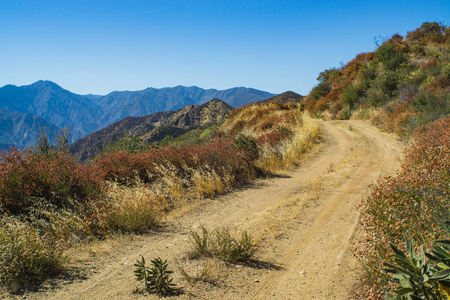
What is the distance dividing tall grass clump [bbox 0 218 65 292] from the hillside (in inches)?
Result: 475

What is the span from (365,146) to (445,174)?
345 inches

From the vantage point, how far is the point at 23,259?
13.5 feet

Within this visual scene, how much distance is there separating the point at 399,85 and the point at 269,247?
18002 millimetres

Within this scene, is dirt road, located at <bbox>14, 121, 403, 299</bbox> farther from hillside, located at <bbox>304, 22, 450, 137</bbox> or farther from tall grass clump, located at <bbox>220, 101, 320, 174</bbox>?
hillside, located at <bbox>304, 22, 450, 137</bbox>

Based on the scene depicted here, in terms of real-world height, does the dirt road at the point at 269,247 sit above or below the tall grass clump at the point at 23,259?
below

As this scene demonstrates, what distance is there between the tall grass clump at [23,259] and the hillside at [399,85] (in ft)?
39.6

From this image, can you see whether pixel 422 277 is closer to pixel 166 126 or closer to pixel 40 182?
pixel 40 182

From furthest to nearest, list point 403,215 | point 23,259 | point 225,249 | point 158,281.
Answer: point 225,249 < point 23,259 < point 158,281 < point 403,215

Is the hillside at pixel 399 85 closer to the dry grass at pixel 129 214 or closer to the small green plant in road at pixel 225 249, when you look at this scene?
the small green plant in road at pixel 225 249

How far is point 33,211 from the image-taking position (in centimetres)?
582

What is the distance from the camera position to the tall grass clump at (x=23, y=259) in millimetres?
3945

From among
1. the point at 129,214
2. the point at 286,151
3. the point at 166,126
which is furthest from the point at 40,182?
the point at 166,126

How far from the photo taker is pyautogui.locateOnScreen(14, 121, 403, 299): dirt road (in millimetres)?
3781

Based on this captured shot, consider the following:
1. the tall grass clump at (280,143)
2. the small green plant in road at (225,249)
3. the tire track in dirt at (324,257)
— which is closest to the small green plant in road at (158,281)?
the small green plant in road at (225,249)
